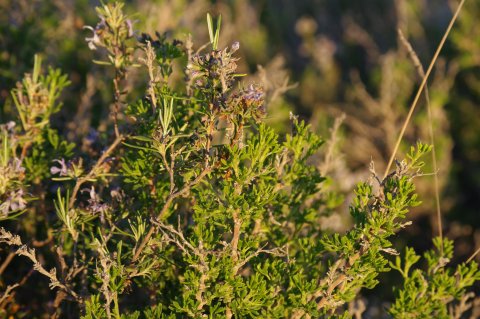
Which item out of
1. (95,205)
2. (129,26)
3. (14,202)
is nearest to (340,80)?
(129,26)

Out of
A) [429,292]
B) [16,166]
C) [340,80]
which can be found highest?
[340,80]

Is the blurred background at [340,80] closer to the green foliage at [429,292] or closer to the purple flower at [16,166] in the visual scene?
the green foliage at [429,292]

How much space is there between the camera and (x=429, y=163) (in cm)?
374

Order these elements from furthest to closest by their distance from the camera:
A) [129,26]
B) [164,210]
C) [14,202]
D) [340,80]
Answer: [340,80] < [129,26] < [14,202] < [164,210]

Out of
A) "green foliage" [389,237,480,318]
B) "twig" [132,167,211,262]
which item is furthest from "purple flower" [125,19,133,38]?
"green foliage" [389,237,480,318]

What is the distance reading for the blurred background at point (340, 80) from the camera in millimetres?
2777

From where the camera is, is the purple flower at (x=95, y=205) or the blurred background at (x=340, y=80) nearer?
the purple flower at (x=95, y=205)

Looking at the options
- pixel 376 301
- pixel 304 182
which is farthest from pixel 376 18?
pixel 304 182

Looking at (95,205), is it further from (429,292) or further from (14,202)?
(429,292)

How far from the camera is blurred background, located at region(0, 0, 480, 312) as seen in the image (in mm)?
2777

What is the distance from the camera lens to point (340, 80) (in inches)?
199

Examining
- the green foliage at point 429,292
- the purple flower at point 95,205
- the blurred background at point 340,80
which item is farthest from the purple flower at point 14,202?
the green foliage at point 429,292

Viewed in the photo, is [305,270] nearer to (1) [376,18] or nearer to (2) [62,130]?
(2) [62,130]

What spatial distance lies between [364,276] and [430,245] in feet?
7.52
